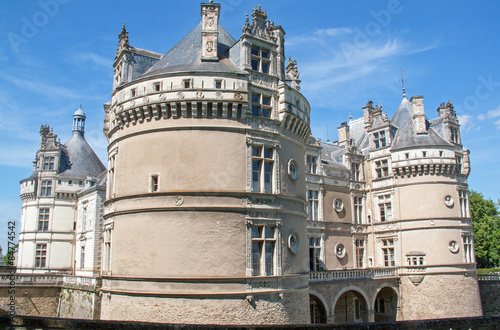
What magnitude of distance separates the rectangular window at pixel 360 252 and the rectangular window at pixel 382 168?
18.9ft

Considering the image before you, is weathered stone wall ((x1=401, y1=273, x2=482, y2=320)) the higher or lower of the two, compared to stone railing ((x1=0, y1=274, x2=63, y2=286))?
lower

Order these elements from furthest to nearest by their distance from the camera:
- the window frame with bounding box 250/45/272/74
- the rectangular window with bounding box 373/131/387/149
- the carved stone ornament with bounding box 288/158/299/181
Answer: the rectangular window with bounding box 373/131/387/149 → the carved stone ornament with bounding box 288/158/299/181 → the window frame with bounding box 250/45/272/74

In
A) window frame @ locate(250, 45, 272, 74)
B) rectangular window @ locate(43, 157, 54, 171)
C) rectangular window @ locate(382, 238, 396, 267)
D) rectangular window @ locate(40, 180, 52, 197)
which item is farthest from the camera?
rectangular window @ locate(43, 157, 54, 171)

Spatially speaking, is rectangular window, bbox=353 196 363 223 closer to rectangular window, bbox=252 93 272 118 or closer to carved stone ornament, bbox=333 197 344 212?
carved stone ornament, bbox=333 197 344 212

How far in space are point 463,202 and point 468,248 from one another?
11.8 feet

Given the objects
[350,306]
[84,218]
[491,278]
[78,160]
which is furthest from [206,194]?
[491,278]

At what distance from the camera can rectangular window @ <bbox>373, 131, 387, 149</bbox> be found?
114 feet

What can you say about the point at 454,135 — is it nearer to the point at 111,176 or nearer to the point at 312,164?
the point at 312,164

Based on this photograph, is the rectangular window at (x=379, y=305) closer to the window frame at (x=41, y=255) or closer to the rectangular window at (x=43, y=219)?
the window frame at (x=41, y=255)

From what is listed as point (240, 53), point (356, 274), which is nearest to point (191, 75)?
point (240, 53)

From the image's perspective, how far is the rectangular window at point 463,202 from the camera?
3216 cm

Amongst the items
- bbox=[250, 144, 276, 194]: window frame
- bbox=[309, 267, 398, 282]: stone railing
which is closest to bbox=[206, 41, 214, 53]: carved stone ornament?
bbox=[250, 144, 276, 194]: window frame

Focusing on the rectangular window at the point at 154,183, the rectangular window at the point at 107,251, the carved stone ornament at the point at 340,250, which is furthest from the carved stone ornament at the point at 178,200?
the carved stone ornament at the point at 340,250

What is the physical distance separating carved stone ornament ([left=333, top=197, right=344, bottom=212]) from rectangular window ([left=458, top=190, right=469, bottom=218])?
30.1 feet
